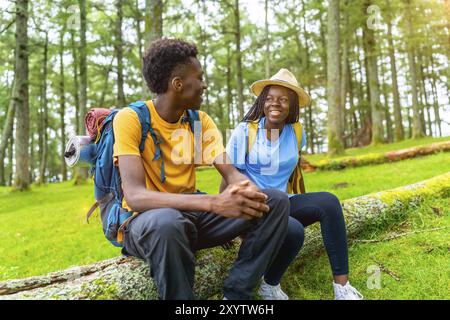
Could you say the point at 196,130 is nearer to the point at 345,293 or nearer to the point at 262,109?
the point at 262,109

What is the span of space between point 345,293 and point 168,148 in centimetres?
168

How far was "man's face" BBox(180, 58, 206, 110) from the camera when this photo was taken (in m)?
2.55

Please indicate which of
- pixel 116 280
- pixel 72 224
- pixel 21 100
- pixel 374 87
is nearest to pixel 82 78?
pixel 21 100

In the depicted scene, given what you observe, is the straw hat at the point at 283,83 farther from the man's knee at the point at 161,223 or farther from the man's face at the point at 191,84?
the man's knee at the point at 161,223

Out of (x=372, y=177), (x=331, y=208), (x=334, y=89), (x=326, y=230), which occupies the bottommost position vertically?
(x=326, y=230)

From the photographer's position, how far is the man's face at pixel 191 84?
2.55 m

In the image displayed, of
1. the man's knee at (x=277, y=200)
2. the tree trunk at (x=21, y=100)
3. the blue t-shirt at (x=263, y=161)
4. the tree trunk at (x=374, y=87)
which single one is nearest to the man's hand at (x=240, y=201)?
the man's knee at (x=277, y=200)

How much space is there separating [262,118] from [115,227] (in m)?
1.71

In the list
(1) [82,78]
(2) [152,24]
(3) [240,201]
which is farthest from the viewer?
(1) [82,78]

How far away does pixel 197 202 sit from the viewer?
2.19 m

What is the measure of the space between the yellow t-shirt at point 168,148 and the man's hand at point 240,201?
20.9 inches

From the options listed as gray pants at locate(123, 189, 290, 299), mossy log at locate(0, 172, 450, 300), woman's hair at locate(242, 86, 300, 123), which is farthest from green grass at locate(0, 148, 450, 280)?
gray pants at locate(123, 189, 290, 299)

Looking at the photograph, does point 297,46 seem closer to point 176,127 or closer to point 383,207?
point 383,207
